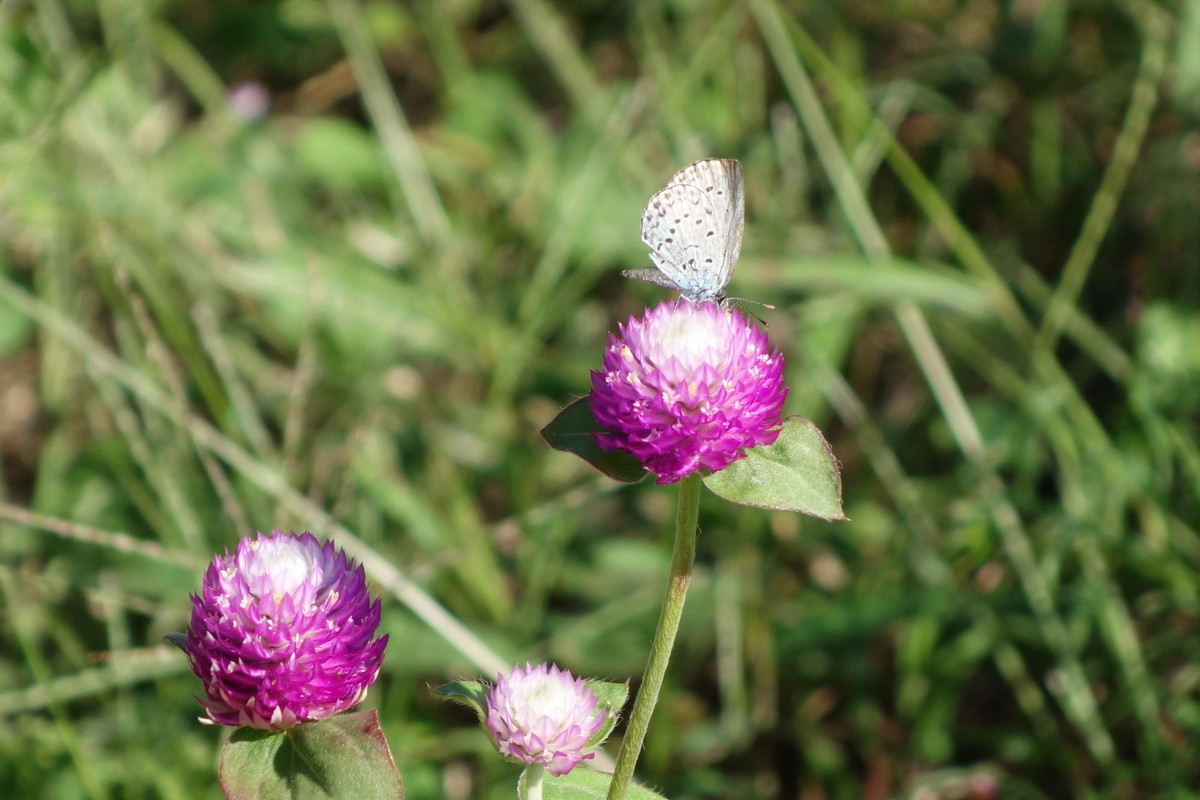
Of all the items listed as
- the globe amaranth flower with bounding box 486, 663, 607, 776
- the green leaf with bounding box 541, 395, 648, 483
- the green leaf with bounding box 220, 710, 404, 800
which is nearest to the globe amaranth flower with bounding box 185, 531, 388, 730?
the green leaf with bounding box 220, 710, 404, 800

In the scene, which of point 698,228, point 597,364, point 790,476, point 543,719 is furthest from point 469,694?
point 597,364

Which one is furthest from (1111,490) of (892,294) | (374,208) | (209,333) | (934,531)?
(374,208)

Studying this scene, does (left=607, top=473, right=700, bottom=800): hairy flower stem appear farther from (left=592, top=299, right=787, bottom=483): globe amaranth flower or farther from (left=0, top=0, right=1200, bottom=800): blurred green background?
(left=0, top=0, right=1200, bottom=800): blurred green background

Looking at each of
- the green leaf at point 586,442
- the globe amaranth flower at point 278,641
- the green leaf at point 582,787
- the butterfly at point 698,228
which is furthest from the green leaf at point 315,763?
the butterfly at point 698,228

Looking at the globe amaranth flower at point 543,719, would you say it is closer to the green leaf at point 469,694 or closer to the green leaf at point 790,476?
the green leaf at point 469,694

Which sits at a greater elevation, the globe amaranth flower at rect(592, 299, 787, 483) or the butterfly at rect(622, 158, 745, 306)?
the butterfly at rect(622, 158, 745, 306)

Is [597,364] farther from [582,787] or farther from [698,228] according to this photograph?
[582,787]
